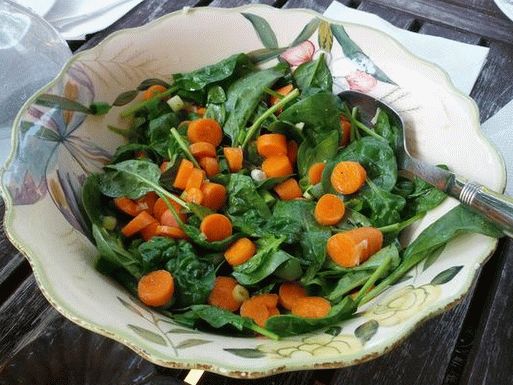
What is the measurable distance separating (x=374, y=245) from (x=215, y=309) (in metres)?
0.23

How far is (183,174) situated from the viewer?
2.93 ft

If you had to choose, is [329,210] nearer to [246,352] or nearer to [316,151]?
[316,151]

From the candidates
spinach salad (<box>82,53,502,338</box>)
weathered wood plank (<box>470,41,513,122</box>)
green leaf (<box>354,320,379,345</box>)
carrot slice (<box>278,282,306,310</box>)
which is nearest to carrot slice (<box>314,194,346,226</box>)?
spinach salad (<box>82,53,502,338</box>)

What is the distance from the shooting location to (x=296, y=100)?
0.97 meters

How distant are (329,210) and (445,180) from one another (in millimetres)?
164

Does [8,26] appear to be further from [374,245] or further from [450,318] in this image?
[450,318]

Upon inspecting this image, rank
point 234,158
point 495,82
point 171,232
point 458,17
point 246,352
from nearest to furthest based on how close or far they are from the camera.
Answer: point 246,352
point 171,232
point 234,158
point 495,82
point 458,17

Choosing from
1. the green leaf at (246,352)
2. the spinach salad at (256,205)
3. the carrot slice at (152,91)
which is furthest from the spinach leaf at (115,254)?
the carrot slice at (152,91)

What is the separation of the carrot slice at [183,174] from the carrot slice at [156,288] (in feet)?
0.59

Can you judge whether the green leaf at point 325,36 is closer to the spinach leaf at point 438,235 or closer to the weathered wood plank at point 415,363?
the spinach leaf at point 438,235

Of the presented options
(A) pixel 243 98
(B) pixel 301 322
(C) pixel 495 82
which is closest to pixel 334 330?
(B) pixel 301 322

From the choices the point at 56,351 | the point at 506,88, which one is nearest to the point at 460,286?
the point at 56,351

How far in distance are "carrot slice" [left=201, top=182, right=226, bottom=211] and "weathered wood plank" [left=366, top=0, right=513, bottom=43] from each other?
73 cm

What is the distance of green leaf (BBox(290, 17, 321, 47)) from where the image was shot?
3.34 ft
